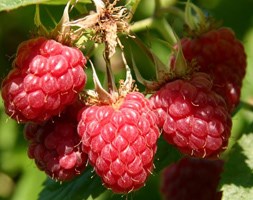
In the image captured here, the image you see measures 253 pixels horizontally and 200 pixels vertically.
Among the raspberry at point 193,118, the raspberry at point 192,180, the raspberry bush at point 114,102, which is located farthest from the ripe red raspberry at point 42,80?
the raspberry at point 192,180

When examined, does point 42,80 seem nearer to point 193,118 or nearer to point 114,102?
point 114,102

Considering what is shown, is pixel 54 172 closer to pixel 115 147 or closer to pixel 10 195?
pixel 115 147

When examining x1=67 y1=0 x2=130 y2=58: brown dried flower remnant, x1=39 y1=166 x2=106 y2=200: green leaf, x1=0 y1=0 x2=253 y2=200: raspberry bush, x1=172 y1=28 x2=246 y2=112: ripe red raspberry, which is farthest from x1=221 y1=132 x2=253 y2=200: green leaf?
x1=67 y1=0 x2=130 y2=58: brown dried flower remnant

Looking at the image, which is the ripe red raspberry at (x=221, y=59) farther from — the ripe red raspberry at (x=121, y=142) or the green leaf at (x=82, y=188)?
the green leaf at (x=82, y=188)

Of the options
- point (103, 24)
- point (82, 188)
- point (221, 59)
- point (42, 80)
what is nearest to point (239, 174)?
point (221, 59)

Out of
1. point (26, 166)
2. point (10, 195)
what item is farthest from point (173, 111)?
point (10, 195)

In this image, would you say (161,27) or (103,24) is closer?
(103,24)
